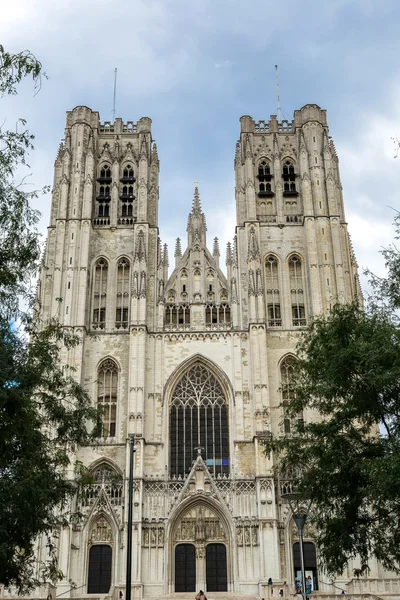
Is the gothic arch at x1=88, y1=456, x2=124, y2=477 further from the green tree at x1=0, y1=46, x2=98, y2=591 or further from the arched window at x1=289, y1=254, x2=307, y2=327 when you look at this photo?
the green tree at x1=0, y1=46, x2=98, y2=591

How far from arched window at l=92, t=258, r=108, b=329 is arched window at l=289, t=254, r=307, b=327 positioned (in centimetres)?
1108

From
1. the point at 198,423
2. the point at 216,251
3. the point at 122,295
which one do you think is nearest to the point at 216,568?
the point at 198,423

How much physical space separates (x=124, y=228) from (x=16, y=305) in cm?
2659

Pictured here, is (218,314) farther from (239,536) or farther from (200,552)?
(200,552)

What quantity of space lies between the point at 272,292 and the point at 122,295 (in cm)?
890

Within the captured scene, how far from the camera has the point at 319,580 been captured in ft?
113

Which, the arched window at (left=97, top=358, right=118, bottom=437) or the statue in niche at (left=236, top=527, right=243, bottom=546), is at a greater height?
the arched window at (left=97, top=358, right=118, bottom=437)

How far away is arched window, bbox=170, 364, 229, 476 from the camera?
37781 mm

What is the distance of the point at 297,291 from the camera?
42469mm

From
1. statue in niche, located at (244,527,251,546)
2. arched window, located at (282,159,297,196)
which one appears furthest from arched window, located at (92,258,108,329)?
statue in niche, located at (244,527,251,546)

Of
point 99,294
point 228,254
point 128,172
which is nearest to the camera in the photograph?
point 99,294

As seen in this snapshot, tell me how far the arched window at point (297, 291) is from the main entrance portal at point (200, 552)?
12.1m

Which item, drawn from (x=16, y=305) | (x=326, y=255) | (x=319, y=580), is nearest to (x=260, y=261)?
(x=326, y=255)

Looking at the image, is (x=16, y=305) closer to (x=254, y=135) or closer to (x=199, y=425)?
(x=199, y=425)
